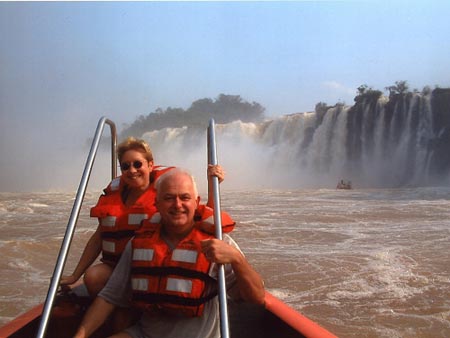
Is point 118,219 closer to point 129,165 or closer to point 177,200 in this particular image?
point 129,165

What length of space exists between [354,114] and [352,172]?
3.06 meters

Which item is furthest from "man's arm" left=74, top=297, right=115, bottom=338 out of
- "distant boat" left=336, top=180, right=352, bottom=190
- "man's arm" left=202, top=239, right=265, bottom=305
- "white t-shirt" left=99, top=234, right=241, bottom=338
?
"distant boat" left=336, top=180, right=352, bottom=190

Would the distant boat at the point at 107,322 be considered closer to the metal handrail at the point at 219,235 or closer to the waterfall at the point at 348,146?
the metal handrail at the point at 219,235

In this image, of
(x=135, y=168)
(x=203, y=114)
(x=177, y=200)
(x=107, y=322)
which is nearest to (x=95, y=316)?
(x=107, y=322)

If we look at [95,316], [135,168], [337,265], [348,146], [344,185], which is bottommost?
[337,265]

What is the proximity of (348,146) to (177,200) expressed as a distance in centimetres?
2817

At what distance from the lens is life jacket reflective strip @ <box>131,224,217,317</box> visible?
1.81 metres

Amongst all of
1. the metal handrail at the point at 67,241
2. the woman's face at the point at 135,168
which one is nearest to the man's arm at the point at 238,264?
the metal handrail at the point at 67,241

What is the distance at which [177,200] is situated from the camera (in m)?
1.81

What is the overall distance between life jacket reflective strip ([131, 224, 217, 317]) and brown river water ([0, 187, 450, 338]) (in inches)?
113

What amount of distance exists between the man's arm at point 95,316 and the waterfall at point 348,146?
2617cm

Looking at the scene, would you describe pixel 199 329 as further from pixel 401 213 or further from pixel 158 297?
pixel 401 213

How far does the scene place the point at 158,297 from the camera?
1828mm

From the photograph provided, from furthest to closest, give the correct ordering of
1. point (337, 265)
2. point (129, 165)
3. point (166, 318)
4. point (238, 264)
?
point (337, 265)
point (129, 165)
point (166, 318)
point (238, 264)
